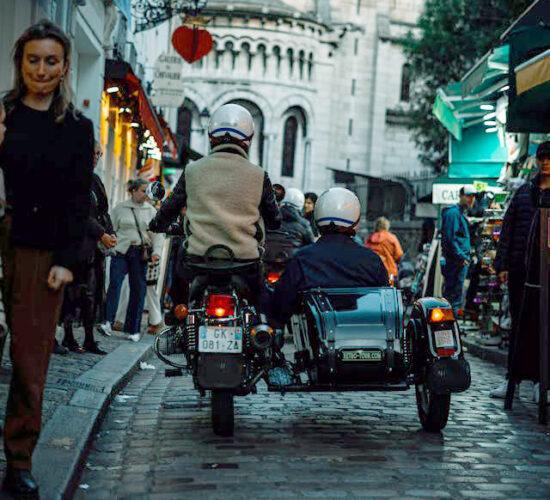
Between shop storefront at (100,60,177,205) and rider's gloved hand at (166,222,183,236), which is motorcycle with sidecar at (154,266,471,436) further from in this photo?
shop storefront at (100,60,177,205)

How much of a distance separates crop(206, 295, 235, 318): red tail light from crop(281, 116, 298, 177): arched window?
73.2m

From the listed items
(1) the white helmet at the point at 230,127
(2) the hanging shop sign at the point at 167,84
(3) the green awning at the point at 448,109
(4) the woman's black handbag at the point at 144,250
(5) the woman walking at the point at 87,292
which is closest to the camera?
→ (1) the white helmet at the point at 230,127

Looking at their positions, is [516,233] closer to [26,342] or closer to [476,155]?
[26,342]

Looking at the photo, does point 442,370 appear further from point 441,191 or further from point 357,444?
point 441,191

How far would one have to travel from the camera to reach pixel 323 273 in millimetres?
6824

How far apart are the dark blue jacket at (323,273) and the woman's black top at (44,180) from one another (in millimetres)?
2501

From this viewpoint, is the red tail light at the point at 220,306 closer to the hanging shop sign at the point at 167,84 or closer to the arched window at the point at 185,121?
the hanging shop sign at the point at 167,84

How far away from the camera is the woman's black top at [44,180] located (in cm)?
439

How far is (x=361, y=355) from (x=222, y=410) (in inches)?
33.1

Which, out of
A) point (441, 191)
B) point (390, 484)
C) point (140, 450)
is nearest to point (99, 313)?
point (140, 450)

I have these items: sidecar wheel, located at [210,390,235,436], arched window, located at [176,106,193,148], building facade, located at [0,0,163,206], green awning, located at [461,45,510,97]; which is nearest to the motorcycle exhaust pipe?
sidecar wheel, located at [210,390,235,436]

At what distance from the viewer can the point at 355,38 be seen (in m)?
82.2

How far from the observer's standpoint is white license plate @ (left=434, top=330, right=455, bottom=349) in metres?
6.61

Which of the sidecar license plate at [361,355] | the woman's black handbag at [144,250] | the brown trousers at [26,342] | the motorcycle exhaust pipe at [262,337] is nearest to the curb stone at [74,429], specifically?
the brown trousers at [26,342]
